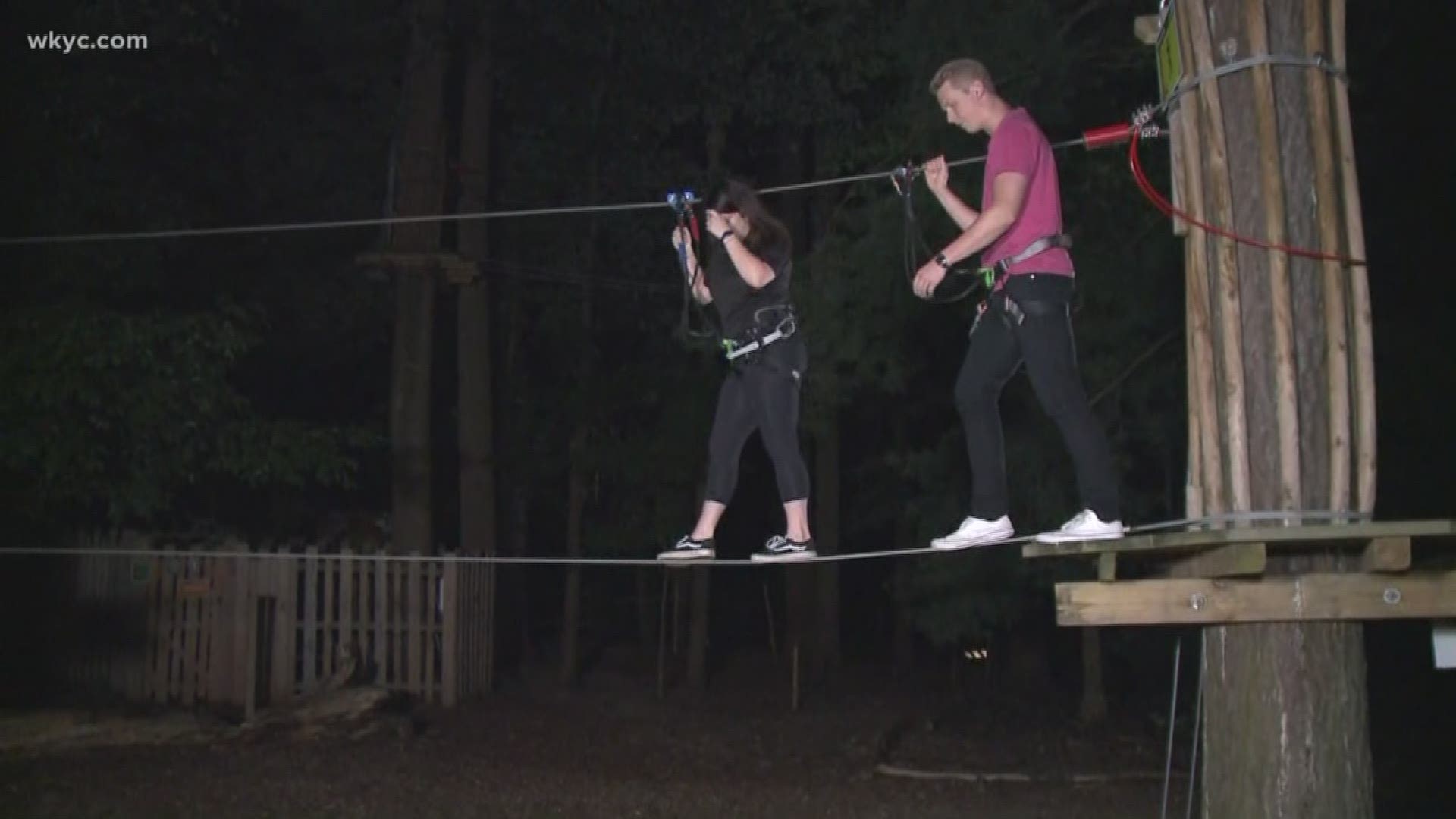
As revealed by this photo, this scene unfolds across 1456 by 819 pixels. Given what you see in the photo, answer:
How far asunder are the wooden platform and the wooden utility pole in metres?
0.12

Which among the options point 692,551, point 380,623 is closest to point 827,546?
point 380,623

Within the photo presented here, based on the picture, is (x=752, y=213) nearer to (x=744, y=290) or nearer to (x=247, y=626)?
(x=744, y=290)

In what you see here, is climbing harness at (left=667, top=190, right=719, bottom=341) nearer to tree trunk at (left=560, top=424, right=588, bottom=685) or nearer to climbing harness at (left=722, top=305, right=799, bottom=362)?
climbing harness at (left=722, top=305, right=799, bottom=362)

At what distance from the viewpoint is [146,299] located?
15.8 meters

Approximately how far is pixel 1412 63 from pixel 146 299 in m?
11.9

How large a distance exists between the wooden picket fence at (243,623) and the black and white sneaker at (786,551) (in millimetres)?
9264

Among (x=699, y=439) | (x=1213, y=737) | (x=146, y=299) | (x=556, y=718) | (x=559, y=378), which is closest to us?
(x=1213, y=737)

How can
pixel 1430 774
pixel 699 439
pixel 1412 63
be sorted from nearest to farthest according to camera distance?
pixel 1412 63 < pixel 1430 774 < pixel 699 439

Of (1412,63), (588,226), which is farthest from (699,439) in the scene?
(1412,63)

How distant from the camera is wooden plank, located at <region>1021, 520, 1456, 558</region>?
506 centimetres

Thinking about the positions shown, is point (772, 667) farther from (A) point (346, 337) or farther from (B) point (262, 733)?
(B) point (262, 733)

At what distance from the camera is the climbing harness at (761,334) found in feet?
22.6

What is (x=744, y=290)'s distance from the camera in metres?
6.87

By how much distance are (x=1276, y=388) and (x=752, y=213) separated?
7.63ft
